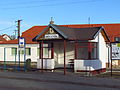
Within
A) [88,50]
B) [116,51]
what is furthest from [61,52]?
[116,51]

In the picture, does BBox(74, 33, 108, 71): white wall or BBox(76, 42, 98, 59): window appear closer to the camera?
BBox(74, 33, 108, 71): white wall

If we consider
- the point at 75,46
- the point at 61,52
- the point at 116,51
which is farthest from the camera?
the point at 61,52

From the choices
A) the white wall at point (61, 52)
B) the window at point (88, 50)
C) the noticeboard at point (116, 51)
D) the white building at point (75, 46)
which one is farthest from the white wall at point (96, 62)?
the white wall at point (61, 52)

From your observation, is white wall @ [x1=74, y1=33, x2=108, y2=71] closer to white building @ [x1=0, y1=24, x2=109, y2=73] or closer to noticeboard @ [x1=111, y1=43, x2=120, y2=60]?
white building @ [x1=0, y1=24, x2=109, y2=73]

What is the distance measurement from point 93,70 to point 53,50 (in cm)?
467

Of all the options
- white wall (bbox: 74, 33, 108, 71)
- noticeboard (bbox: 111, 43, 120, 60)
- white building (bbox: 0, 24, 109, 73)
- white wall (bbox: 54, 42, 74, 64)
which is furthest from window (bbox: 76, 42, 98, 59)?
noticeboard (bbox: 111, 43, 120, 60)

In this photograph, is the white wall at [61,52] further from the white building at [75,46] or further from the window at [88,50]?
the window at [88,50]

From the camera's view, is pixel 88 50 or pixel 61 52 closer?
pixel 88 50

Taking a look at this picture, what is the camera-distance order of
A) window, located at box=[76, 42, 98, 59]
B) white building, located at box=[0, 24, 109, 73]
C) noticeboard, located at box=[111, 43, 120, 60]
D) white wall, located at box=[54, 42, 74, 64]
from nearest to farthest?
noticeboard, located at box=[111, 43, 120, 60] < white building, located at box=[0, 24, 109, 73] < window, located at box=[76, 42, 98, 59] < white wall, located at box=[54, 42, 74, 64]

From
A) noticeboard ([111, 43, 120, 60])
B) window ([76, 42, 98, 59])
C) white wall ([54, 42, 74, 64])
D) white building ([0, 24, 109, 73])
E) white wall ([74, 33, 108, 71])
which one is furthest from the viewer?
white wall ([54, 42, 74, 64])

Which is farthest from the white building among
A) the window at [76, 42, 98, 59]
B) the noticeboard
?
the noticeboard

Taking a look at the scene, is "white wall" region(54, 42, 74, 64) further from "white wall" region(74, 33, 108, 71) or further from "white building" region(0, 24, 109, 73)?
"white wall" region(74, 33, 108, 71)

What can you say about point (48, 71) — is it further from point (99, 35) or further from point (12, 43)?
point (12, 43)

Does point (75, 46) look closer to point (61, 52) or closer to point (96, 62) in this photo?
point (96, 62)
